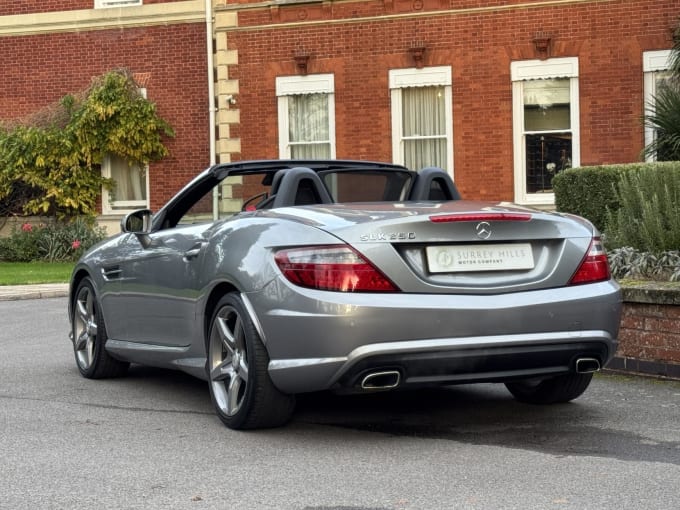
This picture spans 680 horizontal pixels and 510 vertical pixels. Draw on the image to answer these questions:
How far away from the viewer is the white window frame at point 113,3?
24.9 m

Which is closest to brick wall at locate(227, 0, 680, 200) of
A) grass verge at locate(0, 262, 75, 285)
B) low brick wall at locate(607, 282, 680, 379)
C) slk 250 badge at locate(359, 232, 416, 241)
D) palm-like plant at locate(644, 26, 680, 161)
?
palm-like plant at locate(644, 26, 680, 161)

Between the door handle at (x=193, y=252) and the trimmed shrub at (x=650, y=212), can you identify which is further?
the trimmed shrub at (x=650, y=212)

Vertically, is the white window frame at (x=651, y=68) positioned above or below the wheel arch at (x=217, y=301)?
above

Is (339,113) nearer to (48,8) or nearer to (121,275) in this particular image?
(48,8)

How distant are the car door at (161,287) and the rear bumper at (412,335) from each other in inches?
37.7

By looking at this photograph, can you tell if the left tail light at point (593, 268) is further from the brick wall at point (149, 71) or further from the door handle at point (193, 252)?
the brick wall at point (149, 71)

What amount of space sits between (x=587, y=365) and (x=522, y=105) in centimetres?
1601

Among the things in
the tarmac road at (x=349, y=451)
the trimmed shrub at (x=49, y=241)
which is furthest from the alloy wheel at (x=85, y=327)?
the trimmed shrub at (x=49, y=241)

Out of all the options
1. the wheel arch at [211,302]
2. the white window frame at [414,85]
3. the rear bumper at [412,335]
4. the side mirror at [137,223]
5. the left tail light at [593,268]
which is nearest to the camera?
the rear bumper at [412,335]

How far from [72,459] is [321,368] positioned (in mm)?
1197

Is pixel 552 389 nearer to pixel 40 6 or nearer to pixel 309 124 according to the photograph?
pixel 309 124

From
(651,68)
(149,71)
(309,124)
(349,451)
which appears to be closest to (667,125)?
(651,68)

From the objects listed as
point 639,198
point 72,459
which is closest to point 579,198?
point 639,198

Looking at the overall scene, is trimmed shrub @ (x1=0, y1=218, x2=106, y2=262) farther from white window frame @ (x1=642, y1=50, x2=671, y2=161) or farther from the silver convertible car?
the silver convertible car
